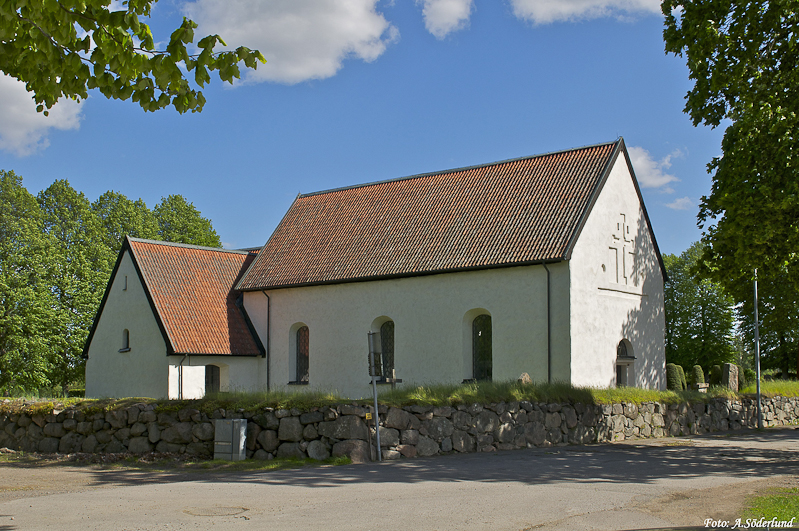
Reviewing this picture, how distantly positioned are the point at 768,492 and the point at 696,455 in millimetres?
6410

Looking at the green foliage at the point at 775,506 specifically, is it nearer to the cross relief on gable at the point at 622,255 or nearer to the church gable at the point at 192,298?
the cross relief on gable at the point at 622,255

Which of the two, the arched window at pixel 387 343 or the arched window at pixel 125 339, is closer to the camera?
the arched window at pixel 387 343

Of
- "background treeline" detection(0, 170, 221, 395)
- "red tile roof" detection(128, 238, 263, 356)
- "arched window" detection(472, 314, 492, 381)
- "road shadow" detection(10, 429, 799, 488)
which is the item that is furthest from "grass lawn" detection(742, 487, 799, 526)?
"background treeline" detection(0, 170, 221, 395)

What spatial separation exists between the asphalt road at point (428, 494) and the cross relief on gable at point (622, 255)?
1106 cm

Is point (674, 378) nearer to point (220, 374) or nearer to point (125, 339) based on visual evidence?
point (220, 374)

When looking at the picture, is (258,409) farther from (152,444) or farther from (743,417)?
(743,417)

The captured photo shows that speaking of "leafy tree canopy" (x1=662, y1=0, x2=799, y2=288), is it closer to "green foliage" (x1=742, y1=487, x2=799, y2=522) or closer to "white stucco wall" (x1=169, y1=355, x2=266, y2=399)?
"green foliage" (x1=742, y1=487, x2=799, y2=522)

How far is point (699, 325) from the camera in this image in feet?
204

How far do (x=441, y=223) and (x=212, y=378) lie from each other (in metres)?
11.3

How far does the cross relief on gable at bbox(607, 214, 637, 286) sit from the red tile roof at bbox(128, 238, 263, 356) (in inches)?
580

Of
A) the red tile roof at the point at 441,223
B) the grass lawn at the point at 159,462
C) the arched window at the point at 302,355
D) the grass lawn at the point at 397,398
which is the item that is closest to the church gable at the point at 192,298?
the red tile roof at the point at 441,223

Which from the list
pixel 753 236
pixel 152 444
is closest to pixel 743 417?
pixel 753 236

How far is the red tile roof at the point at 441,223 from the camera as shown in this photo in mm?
26516

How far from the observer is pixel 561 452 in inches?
703
